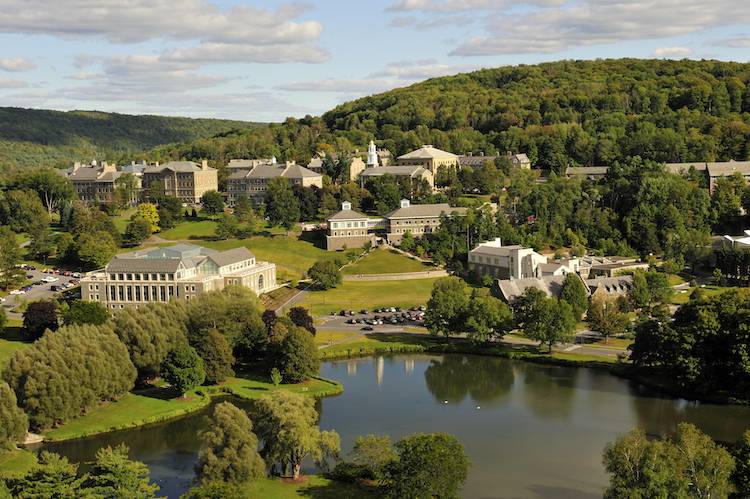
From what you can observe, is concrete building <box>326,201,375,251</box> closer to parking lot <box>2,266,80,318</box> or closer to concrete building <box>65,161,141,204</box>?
parking lot <box>2,266,80,318</box>

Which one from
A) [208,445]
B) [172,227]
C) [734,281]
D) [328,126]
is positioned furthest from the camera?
[328,126]

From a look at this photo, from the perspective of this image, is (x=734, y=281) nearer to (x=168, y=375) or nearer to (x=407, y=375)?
(x=407, y=375)

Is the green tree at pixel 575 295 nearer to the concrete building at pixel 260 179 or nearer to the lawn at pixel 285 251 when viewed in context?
the lawn at pixel 285 251

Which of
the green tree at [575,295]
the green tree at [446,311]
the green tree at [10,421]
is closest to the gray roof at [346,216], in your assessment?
the green tree at [446,311]

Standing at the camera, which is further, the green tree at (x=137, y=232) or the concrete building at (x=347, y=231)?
the concrete building at (x=347, y=231)

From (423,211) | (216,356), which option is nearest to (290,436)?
(216,356)

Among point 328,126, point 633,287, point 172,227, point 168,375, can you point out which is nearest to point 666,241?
point 633,287

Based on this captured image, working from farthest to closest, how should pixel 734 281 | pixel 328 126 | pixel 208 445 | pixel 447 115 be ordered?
pixel 328 126 → pixel 447 115 → pixel 734 281 → pixel 208 445
